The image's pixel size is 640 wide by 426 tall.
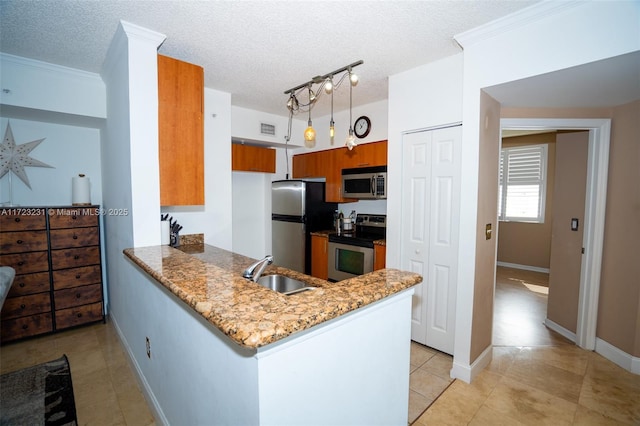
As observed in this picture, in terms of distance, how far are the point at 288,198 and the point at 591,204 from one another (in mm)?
3499

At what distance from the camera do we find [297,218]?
4.27 m

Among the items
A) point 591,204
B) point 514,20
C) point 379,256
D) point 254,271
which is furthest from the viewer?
point 379,256

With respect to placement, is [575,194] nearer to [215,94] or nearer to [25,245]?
[215,94]

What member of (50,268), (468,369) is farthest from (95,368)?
(468,369)

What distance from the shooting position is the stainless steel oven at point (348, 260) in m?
3.45

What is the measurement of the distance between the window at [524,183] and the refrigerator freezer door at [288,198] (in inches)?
153

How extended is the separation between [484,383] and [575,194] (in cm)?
217

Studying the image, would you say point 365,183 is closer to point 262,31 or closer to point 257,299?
point 262,31

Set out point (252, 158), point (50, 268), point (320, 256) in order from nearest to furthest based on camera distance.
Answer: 1. point (50, 268)
2. point (320, 256)
3. point (252, 158)

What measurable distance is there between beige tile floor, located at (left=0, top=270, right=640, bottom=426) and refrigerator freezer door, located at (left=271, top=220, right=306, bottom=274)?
1995 mm

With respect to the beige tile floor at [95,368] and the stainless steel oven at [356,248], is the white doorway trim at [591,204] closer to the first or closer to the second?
the stainless steel oven at [356,248]

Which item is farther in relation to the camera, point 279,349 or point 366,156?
point 366,156

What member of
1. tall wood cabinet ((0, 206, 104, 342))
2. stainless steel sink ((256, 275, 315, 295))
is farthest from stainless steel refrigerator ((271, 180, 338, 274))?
tall wood cabinet ((0, 206, 104, 342))

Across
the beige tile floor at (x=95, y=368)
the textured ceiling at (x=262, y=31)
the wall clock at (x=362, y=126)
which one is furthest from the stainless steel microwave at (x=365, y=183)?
the beige tile floor at (x=95, y=368)
